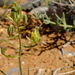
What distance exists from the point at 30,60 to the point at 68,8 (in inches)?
41.3

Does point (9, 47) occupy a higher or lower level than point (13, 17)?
lower

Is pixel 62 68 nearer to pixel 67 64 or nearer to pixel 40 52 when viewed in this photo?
pixel 67 64

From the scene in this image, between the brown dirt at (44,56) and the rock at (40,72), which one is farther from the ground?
the brown dirt at (44,56)

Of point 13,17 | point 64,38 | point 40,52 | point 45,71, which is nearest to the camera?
point 13,17

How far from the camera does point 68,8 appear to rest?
2.75 m

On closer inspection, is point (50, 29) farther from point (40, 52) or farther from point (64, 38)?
point (40, 52)

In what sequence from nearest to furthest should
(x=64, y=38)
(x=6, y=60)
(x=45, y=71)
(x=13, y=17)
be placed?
1. (x=13, y=17)
2. (x=45, y=71)
3. (x=6, y=60)
4. (x=64, y=38)

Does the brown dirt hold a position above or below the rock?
above

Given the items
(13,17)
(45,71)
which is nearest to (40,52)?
(45,71)

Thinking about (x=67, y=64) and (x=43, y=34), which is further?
(x=43, y=34)

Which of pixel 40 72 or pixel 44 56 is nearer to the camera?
pixel 40 72

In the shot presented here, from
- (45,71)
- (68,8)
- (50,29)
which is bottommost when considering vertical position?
(45,71)

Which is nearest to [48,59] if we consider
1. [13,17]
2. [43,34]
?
[43,34]

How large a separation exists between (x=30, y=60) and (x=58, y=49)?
18.0 inches
